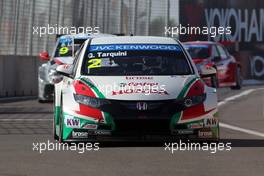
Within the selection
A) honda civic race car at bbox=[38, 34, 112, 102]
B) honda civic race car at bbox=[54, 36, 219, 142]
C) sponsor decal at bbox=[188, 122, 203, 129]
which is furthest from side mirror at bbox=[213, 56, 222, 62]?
sponsor decal at bbox=[188, 122, 203, 129]

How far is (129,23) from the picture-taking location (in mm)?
33719

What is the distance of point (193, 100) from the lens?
1213cm

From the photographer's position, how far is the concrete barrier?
27.2m

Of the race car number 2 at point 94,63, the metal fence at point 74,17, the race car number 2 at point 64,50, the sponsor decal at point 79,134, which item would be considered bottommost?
the sponsor decal at point 79,134

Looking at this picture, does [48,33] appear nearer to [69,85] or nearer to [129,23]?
[129,23]

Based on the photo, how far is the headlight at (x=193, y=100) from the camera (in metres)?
12.0

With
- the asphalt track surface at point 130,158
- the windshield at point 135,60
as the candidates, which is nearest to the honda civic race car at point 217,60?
the asphalt track surface at point 130,158

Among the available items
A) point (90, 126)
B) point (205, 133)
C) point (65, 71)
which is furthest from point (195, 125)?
point (65, 71)

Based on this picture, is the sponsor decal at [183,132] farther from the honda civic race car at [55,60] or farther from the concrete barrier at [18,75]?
the concrete barrier at [18,75]

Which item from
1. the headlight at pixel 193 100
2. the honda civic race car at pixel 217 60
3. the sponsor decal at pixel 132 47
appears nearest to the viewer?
the headlight at pixel 193 100

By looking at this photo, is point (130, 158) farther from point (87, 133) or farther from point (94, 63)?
point (94, 63)

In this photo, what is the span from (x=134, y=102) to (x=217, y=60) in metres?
16.8

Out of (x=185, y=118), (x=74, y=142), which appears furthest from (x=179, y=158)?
(x=74, y=142)

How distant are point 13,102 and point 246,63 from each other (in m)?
13.9
